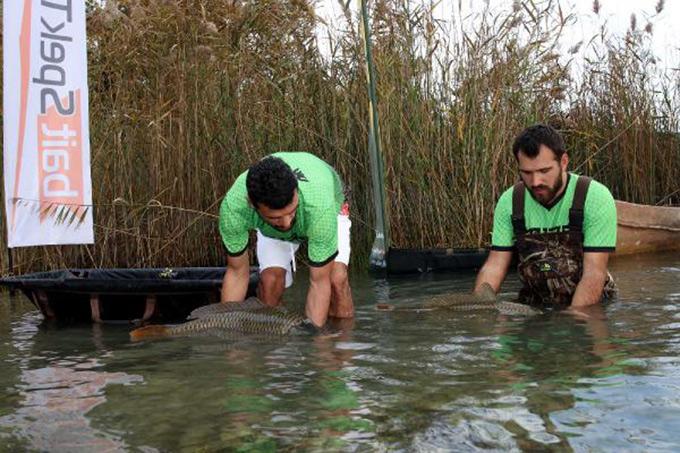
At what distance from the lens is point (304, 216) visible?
5.63 meters

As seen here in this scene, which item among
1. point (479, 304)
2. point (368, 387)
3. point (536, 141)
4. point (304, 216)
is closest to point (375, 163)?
point (479, 304)

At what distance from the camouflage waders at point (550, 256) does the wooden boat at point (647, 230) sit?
13.8 ft

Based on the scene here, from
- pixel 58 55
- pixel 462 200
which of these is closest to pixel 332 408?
pixel 58 55

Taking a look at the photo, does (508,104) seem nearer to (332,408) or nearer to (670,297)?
(670,297)

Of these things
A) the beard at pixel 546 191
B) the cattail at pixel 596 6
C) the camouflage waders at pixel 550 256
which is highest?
the cattail at pixel 596 6

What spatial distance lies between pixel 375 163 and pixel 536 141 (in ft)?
11.2

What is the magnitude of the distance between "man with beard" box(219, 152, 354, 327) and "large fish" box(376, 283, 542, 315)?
63cm

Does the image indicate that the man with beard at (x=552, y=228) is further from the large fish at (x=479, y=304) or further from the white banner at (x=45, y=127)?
the white banner at (x=45, y=127)

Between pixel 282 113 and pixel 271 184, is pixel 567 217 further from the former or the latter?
pixel 282 113

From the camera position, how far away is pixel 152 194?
9.01 m

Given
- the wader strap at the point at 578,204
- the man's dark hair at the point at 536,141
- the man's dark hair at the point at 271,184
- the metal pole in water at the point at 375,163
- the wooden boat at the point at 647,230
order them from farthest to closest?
the wooden boat at the point at 647,230
the metal pole in water at the point at 375,163
the wader strap at the point at 578,204
the man's dark hair at the point at 536,141
the man's dark hair at the point at 271,184

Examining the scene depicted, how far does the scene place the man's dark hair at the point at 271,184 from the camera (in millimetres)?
4996

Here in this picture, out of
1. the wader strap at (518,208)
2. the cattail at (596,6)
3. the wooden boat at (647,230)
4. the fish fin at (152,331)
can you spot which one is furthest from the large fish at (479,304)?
the cattail at (596,6)

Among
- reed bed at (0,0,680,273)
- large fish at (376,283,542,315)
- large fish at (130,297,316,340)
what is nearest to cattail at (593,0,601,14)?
reed bed at (0,0,680,273)
